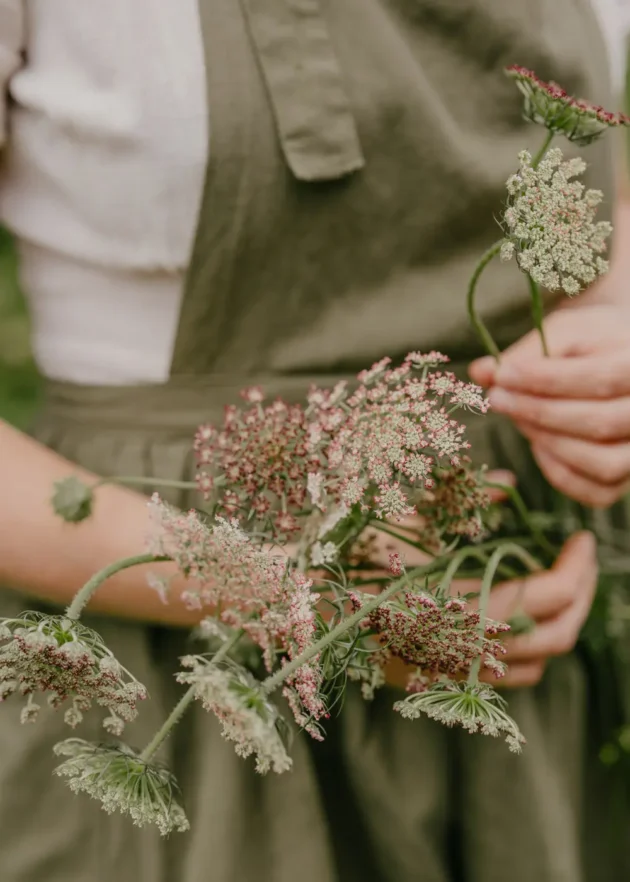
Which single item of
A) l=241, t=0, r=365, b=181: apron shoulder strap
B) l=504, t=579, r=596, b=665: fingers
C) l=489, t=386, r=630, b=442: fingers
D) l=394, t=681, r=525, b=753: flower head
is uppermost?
l=241, t=0, r=365, b=181: apron shoulder strap

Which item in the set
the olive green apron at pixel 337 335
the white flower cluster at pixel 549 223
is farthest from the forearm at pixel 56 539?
the white flower cluster at pixel 549 223

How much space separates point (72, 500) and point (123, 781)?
17 centimetres

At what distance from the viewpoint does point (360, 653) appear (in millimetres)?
312

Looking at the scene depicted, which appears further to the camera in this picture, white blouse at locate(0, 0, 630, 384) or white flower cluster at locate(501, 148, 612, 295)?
white blouse at locate(0, 0, 630, 384)

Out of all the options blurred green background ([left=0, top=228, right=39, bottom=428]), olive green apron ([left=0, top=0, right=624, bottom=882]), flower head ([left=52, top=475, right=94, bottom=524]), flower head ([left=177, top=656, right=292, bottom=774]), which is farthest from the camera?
blurred green background ([left=0, top=228, right=39, bottom=428])

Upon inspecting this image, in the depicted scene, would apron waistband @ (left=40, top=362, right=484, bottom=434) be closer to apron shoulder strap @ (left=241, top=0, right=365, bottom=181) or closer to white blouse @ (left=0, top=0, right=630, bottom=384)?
white blouse @ (left=0, top=0, right=630, bottom=384)

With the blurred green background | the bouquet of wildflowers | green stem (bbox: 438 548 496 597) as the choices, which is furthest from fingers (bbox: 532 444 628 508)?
the blurred green background

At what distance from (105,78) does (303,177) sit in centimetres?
14

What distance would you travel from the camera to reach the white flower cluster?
271 millimetres

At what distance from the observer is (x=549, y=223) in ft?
0.90

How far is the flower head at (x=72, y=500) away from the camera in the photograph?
0.41 m

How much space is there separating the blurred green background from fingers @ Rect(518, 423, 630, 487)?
1075mm

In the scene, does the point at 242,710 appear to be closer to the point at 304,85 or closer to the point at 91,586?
the point at 91,586

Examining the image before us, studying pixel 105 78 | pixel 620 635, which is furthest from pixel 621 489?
pixel 105 78
